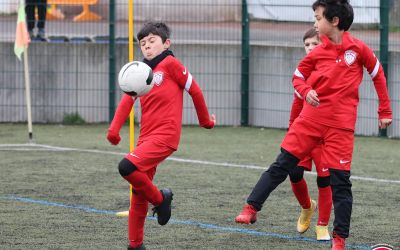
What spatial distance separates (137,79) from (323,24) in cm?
140

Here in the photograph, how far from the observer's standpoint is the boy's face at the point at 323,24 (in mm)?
7836

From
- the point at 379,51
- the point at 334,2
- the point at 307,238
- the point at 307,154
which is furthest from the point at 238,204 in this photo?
the point at 379,51

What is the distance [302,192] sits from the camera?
29.0 ft

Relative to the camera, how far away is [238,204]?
407 inches

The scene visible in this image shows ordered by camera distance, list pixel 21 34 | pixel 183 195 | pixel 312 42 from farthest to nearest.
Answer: pixel 21 34, pixel 183 195, pixel 312 42

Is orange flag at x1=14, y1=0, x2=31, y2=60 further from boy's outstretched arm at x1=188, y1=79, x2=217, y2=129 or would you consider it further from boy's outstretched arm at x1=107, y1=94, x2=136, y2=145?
boy's outstretched arm at x1=107, y1=94, x2=136, y2=145

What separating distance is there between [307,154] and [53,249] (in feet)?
6.61

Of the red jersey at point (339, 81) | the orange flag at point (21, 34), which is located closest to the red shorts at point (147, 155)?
the red jersey at point (339, 81)

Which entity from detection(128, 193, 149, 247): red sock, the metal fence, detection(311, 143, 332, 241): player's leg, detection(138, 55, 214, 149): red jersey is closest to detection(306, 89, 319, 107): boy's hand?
detection(311, 143, 332, 241): player's leg

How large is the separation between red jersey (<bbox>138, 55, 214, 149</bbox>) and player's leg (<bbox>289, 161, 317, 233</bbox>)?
1.18 metres

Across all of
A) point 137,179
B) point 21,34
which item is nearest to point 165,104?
point 137,179

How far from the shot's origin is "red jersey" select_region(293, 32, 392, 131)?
7828mm

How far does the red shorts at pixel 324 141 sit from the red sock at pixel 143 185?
103 cm

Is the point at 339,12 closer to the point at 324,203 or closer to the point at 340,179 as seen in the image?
the point at 340,179
